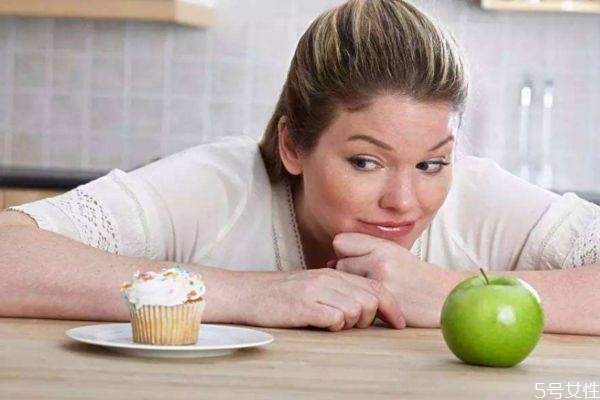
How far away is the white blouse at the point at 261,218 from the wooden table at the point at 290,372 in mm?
481

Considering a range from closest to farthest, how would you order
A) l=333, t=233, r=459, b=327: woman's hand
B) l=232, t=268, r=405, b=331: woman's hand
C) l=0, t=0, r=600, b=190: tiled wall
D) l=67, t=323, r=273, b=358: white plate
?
l=67, t=323, r=273, b=358: white plate → l=232, t=268, r=405, b=331: woman's hand → l=333, t=233, r=459, b=327: woman's hand → l=0, t=0, r=600, b=190: tiled wall

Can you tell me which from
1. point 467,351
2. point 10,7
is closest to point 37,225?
point 467,351

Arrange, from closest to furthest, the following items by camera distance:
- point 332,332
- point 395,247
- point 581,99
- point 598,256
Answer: point 332,332
point 395,247
point 598,256
point 581,99

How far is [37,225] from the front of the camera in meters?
2.06

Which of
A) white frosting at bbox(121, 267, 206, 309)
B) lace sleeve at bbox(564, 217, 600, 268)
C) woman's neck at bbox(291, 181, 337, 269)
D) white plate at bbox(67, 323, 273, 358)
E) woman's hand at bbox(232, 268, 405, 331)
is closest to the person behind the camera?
white plate at bbox(67, 323, 273, 358)

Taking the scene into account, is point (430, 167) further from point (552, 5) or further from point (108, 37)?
point (108, 37)

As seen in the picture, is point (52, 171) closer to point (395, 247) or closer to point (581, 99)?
point (581, 99)

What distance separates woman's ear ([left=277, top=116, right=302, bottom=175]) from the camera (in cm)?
228

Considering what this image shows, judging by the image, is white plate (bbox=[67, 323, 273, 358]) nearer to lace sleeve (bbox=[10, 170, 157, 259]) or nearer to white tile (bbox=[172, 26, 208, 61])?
lace sleeve (bbox=[10, 170, 157, 259])

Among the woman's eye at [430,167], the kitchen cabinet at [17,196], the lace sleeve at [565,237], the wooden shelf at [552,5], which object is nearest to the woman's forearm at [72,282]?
the woman's eye at [430,167]

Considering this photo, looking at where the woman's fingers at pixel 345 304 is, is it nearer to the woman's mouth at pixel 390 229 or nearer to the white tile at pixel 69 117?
the woman's mouth at pixel 390 229

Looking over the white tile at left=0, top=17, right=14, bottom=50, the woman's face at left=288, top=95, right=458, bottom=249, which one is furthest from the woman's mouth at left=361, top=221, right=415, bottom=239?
the white tile at left=0, top=17, right=14, bottom=50

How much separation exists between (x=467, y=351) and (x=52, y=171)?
3.17 metres

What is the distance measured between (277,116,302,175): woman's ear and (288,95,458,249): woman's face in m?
0.12
